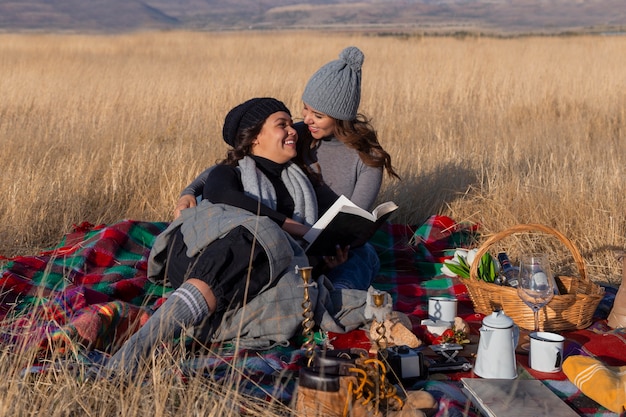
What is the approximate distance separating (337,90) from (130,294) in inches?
61.7

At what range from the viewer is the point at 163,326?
3.38 m

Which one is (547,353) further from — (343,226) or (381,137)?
(381,137)

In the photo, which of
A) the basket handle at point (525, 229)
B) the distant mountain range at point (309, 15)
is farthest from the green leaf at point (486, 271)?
the distant mountain range at point (309, 15)

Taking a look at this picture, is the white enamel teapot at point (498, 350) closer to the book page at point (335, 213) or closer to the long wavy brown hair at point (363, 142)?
the book page at point (335, 213)

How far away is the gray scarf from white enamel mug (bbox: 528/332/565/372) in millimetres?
1467

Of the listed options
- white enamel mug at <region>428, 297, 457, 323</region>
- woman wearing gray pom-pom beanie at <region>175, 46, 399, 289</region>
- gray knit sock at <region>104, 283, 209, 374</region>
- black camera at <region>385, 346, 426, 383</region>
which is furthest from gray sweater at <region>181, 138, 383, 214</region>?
black camera at <region>385, 346, 426, 383</region>

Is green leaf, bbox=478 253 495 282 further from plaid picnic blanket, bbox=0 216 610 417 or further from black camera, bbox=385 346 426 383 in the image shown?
black camera, bbox=385 346 426 383

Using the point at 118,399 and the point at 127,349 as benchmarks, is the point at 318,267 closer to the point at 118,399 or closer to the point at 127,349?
the point at 127,349

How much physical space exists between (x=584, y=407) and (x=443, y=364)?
583 millimetres

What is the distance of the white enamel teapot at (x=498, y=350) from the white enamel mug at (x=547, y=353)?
0.16 m

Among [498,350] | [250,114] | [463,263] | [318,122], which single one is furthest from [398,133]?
[498,350]

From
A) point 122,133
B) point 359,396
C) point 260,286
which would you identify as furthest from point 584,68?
point 359,396

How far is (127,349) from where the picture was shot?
10.6ft

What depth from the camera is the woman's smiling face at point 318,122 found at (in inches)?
187
